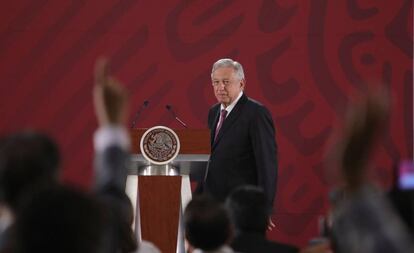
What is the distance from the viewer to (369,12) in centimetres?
803

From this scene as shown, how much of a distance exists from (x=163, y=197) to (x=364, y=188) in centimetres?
395

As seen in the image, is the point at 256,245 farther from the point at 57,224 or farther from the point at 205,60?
the point at 205,60

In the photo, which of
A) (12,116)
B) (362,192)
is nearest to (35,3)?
(12,116)

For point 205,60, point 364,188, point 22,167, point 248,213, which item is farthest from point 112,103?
point 205,60

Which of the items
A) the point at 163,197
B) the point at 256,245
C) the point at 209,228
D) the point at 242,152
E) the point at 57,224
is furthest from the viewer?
the point at 242,152

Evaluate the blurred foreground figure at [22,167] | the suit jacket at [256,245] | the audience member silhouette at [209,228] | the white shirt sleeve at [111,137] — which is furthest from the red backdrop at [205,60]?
the white shirt sleeve at [111,137]

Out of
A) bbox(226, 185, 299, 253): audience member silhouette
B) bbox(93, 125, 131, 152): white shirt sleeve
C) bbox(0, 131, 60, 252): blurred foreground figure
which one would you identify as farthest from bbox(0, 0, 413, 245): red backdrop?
bbox(93, 125, 131, 152): white shirt sleeve

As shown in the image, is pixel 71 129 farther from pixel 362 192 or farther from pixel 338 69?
pixel 362 192

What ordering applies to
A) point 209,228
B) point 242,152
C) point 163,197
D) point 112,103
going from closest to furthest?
point 112,103, point 209,228, point 163,197, point 242,152

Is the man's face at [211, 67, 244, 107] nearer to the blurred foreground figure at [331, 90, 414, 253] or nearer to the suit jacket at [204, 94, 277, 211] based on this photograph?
the suit jacket at [204, 94, 277, 211]

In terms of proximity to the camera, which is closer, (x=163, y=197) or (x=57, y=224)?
(x=57, y=224)

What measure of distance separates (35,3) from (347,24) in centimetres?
278

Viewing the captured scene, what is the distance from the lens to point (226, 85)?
5594 mm

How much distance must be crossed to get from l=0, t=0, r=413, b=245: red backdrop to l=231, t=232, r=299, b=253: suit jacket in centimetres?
480
